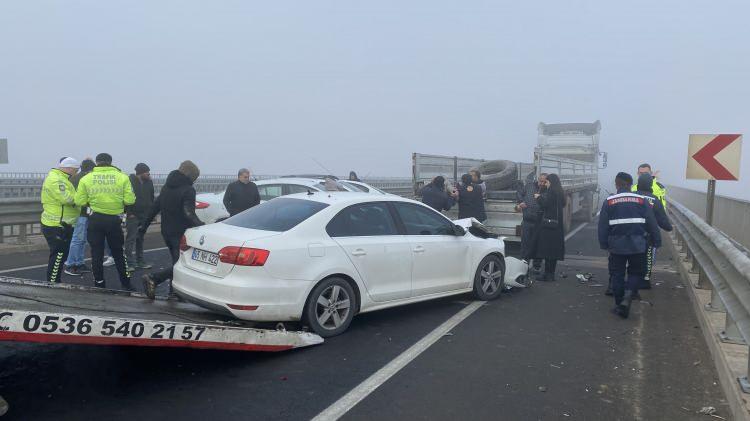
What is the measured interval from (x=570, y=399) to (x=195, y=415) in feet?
8.65

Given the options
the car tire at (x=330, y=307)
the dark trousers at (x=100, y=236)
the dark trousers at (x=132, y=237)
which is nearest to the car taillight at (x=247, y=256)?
the car tire at (x=330, y=307)

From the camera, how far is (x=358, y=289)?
19.0ft

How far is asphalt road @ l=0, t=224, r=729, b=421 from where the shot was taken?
3.97 metres

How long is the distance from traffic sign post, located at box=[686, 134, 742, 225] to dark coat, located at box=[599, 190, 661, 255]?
235 cm

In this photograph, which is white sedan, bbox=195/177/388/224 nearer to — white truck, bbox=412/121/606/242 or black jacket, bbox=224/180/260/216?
black jacket, bbox=224/180/260/216

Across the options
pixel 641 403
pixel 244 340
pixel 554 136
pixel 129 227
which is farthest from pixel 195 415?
pixel 554 136

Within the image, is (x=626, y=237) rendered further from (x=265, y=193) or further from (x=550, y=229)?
(x=265, y=193)

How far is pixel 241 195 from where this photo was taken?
923 centimetres

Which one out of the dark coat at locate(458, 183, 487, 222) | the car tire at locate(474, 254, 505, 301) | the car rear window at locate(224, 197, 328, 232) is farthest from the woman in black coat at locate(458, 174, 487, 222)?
the car rear window at locate(224, 197, 328, 232)

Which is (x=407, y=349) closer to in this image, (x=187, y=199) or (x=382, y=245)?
(x=382, y=245)

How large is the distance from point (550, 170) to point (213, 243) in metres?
9.78

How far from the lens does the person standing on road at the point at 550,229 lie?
29.0 feet

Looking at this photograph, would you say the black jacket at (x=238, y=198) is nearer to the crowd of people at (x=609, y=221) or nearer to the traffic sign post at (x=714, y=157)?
the crowd of people at (x=609, y=221)

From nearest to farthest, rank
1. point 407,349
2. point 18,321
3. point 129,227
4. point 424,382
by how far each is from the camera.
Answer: point 18,321
point 424,382
point 407,349
point 129,227
